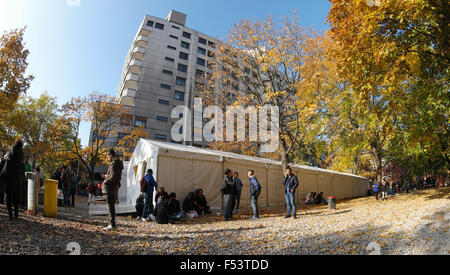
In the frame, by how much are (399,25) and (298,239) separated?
6083 mm

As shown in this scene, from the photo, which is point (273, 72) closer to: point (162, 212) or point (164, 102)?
point (162, 212)

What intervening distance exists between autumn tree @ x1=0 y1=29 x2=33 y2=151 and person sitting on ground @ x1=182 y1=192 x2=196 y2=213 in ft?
36.4

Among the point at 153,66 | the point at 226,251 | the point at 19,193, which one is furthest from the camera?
the point at 153,66

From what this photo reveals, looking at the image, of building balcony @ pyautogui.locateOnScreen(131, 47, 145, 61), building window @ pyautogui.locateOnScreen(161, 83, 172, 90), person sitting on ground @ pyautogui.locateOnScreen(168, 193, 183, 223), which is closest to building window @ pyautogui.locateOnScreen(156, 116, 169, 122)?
building window @ pyautogui.locateOnScreen(161, 83, 172, 90)

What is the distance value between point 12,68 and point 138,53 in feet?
117

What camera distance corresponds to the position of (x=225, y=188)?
8664 millimetres

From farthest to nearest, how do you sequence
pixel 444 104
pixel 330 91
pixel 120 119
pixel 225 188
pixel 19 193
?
1. pixel 120 119
2. pixel 330 91
3. pixel 225 188
4. pixel 444 104
5. pixel 19 193

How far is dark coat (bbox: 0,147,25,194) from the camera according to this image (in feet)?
18.3

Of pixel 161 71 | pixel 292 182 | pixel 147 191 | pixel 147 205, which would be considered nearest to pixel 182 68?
pixel 161 71

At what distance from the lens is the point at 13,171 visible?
5703 millimetres

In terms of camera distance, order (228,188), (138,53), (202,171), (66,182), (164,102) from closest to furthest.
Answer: (228,188) → (66,182) → (202,171) → (164,102) → (138,53)

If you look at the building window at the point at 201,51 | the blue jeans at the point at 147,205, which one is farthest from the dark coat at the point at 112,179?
the building window at the point at 201,51

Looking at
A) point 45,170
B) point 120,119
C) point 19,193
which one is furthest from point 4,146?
point 19,193
